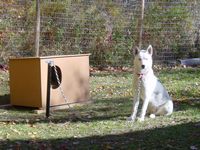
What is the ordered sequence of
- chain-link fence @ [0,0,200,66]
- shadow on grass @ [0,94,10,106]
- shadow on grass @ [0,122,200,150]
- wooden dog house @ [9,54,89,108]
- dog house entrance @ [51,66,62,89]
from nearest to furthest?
shadow on grass @ [0,122,200,150] → wooden dog house @ [9,54,89,108] → dog house entrance @ [51,66,62,89] → shadow on grass @ [0,94,10,106] → chain-link fence @ [0,0,200,66]

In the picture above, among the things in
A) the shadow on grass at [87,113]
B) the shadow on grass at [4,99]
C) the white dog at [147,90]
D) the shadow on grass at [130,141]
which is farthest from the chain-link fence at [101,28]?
the shadow on grass at [130,141]

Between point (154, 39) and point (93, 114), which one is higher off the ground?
point (154, 39)

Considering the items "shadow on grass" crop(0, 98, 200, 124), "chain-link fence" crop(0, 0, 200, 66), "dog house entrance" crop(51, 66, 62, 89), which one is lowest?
"shadow on grass" crop(0, 98, 200, 124)

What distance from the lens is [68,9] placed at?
1552 cm

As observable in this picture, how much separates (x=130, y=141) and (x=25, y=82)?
416 cm

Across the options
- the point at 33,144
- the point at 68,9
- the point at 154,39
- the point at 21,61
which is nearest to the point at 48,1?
the point at 68,9

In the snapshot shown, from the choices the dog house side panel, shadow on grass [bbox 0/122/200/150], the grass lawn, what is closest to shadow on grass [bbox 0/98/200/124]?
the grass lawn

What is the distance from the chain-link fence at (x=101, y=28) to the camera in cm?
1505

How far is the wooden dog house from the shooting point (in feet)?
33.8

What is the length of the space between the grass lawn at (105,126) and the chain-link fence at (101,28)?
9.51 ft

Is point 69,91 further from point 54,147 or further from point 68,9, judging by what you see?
point 68,9

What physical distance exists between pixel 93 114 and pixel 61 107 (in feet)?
3.70

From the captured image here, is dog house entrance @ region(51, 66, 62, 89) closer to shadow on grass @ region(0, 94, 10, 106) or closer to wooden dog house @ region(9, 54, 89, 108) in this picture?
wooden dog house @ region(9, 54, 89, 108)

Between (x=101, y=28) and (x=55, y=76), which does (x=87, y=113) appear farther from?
(x=101, y=28)
